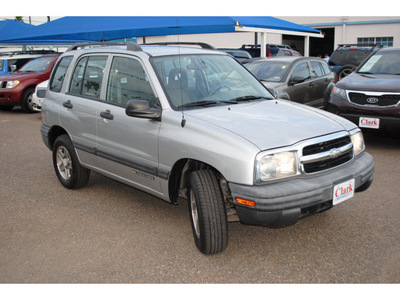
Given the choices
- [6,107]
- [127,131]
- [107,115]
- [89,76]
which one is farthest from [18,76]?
[127,131]

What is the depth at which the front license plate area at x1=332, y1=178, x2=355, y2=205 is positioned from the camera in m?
3.29

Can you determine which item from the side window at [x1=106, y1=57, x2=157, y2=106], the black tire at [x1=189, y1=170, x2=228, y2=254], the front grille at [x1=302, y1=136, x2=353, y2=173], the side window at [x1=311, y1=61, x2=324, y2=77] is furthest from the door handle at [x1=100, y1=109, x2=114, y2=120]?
the side window at [x1=311, y1=61, x2=324, y2=77]

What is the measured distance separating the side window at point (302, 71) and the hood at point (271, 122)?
4860 millimetres

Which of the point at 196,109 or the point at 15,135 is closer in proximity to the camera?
the point at 196,109

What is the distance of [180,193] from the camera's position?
157 inches

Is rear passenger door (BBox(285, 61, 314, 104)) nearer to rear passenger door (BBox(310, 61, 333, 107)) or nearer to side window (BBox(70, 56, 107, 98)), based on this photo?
rear passenger door (BBox(310, 61, 333, 107))

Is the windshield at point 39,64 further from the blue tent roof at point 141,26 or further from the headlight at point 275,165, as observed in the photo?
the headlight at point 275,165

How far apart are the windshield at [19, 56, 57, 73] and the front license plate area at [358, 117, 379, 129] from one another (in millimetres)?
9971

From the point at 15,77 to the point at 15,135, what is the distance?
3.99 m

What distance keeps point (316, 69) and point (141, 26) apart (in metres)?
6.78

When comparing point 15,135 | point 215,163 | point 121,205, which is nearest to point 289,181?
point 215,163

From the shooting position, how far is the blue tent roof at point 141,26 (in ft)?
42.9

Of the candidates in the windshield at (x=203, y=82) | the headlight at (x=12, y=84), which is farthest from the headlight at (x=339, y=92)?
the headlight at (x=12, y=84)

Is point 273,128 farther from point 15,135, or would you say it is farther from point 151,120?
point 15,135
